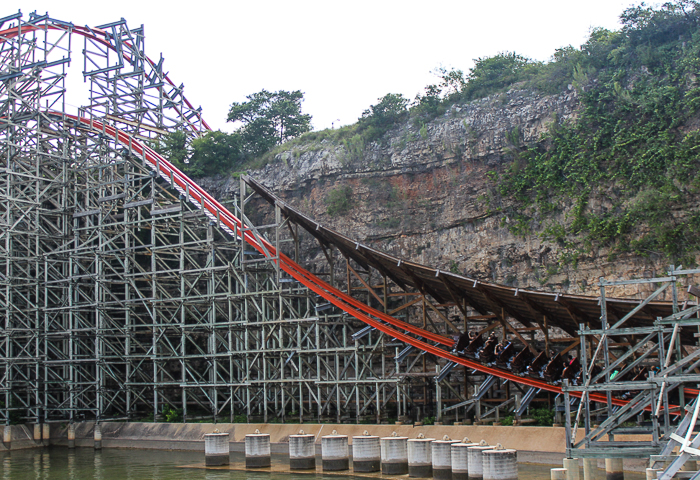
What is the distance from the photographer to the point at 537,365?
67.1 ft

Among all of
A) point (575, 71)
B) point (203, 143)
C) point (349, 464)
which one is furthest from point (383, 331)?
point (203, 143)

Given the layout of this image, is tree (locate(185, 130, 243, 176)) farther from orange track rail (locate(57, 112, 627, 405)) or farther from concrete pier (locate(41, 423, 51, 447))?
concrete pier (locate(41, 423, 51, 447))

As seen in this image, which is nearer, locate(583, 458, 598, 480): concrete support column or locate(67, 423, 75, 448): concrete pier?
locate(583, 458, 598, 480): concrete support column

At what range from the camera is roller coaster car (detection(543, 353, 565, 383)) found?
2006cm

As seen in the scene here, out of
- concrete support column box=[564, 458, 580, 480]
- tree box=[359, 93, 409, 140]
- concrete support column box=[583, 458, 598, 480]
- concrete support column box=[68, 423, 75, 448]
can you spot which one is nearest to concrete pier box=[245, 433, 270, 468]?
concrete support column box=[564, 458, 580, 480]

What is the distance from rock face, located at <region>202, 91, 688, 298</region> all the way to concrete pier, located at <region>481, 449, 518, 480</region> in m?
10.8

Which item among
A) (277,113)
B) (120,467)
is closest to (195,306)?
(120,467)

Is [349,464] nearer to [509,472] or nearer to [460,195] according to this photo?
[509,472]

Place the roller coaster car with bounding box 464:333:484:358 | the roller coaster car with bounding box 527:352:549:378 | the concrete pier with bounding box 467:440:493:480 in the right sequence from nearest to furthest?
the concrete pier with bounding box 467:440:493:480 → the roller coaster car with bounding box 527:352:549:378 → the roller coaster car with bounding box 464:333:484:358

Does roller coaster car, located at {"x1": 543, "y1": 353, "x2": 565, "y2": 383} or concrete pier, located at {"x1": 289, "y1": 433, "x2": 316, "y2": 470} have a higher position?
roller coaster car, located at {"x1": 543, "y1": 353, "x2": 565, "y2": 383}


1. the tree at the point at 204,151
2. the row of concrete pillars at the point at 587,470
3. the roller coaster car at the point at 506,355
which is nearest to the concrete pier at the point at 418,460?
the row of concrete pillars at the point at 587,470

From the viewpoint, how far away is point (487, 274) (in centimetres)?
2742

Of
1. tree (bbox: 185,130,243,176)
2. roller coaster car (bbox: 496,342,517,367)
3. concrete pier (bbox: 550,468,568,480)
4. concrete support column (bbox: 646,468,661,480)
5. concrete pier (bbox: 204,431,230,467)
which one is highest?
tree (bbox: 185,130,243,176)

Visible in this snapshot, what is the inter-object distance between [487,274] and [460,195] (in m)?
3.52
